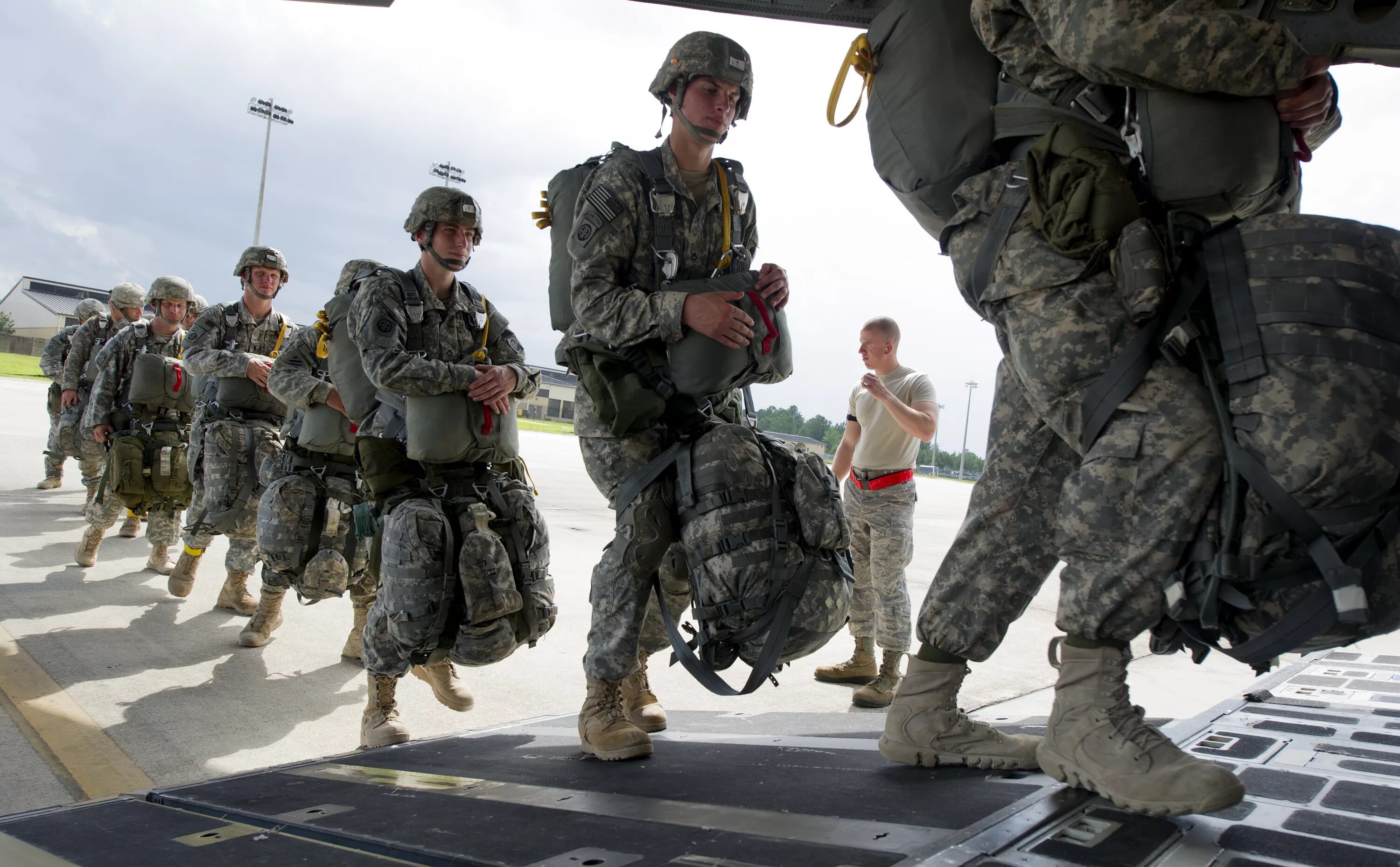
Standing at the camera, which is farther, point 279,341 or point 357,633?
point 279,341

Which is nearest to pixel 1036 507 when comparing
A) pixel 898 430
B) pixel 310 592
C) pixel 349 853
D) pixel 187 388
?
pixel 349 853

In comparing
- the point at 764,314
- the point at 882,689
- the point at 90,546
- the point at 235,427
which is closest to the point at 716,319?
the point at 764,314

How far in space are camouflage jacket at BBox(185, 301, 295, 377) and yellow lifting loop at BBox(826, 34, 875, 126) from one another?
16.7ft

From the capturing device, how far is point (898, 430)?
17.6 feet

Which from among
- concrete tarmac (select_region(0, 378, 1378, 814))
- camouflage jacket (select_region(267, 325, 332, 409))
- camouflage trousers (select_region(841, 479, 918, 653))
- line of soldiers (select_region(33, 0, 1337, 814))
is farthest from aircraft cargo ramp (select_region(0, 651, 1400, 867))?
camouflage jacket (select_region(267, 325, 332, 409))

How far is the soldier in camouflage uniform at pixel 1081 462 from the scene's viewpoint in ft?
6.01

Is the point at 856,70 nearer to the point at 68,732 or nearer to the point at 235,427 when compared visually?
the point at 68,732

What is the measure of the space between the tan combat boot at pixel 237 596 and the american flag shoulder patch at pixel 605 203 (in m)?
4.48

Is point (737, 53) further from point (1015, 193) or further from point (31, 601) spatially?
point (31, 601)

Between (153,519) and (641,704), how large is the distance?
5.51 m

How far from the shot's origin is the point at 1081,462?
2.28 m

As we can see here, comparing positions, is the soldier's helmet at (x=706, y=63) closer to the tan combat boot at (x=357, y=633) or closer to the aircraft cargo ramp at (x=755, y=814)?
the aircraft cargo ramp at (x=755, y=814)

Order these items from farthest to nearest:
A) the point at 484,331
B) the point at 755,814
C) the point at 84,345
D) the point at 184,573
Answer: the point at 84,345 → the point at 184,573 → the point at 484,331 → the point at 755,814

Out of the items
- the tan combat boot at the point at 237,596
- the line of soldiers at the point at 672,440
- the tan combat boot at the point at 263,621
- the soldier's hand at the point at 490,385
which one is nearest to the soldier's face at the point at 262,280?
the line of soldiers at the point at 672,440
